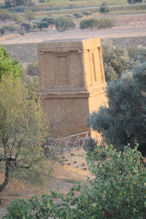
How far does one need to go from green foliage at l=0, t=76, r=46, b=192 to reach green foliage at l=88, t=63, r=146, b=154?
6.75ft

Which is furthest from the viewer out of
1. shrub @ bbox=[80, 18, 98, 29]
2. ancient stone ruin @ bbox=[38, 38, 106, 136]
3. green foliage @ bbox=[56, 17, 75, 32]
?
green foliage @ bbox=[56, 17, 75, 32]

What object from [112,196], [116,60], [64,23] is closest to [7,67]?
[116,60]

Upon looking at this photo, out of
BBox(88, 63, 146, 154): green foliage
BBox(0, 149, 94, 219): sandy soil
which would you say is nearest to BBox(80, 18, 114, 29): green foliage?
BBox(0, 149, 94, 219): sandy soil

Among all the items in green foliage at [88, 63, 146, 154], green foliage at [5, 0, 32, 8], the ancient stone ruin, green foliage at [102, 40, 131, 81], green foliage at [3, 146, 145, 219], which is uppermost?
green foliage at [5, 0, 32, 8]

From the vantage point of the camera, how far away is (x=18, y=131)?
14.1m

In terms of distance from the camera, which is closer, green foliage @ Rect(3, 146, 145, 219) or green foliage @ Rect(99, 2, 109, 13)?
green foliage @ Rect(3, 146, 145, 219)

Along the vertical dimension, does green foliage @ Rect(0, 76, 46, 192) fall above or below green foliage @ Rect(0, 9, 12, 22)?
below

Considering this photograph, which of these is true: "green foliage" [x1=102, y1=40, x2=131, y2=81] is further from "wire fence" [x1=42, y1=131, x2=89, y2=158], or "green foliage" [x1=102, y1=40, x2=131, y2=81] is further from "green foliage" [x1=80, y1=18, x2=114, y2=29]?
"green foliage" [x1=80, y1=18, x2=114, y2=29]

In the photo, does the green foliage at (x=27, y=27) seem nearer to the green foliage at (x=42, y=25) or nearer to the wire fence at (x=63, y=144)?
the green foliage at (x=42, y=25)

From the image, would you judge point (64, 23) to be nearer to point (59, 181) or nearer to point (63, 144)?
point (63, 144)

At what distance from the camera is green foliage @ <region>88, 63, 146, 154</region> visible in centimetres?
1453

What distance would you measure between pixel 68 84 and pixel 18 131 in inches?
405

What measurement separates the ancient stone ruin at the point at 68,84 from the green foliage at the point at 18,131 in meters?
8.86

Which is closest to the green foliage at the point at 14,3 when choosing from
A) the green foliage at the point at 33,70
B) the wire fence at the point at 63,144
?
the green foliage at the point at 33,70
